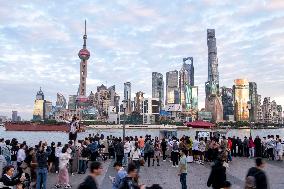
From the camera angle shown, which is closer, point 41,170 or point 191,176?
point 41,170

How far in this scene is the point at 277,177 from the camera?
18.7 metres

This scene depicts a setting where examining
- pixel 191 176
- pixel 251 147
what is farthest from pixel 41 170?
pixel 251 147

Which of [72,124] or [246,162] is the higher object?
[72,124]

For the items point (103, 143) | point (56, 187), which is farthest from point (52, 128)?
point (56, 187)

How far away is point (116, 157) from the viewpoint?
22969 mm

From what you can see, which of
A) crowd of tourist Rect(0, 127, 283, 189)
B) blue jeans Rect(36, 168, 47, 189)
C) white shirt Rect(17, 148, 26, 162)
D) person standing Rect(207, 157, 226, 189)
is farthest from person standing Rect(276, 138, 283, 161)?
person standing Rect(207, 157, 226, 189)

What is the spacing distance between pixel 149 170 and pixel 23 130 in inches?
6096

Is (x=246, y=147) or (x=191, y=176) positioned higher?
(x=246, y=147)

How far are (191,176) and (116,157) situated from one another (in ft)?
17.8

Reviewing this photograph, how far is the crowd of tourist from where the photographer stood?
8978 millimetres

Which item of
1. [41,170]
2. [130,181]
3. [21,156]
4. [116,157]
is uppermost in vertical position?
[130,181]

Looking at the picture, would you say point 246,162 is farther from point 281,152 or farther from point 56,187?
point 56,187

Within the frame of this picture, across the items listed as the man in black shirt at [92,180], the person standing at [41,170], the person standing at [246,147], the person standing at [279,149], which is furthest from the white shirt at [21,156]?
the person standing at [246,147]

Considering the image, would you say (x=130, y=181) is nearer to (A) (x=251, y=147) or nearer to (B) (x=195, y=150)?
(B) (x=195, y=150)
